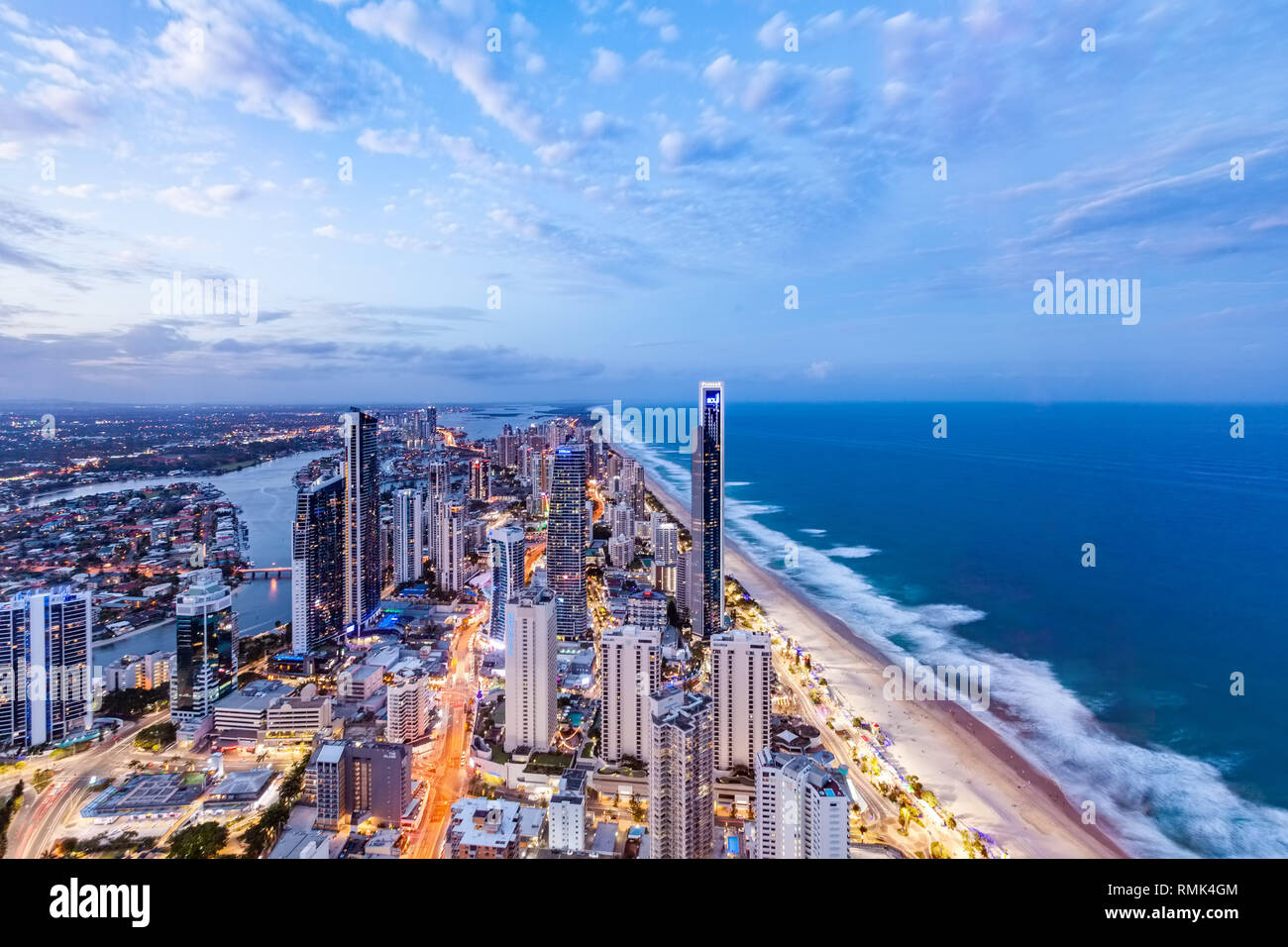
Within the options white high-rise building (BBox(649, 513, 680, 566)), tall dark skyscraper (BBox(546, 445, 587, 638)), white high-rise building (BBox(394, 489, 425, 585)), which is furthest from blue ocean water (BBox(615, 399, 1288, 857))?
white high-rise building (BBox(394, 489, 425, 585))

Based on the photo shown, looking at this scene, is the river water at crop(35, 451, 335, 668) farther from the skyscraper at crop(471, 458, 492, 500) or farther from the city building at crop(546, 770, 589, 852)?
the city building at crop(546, 770, 589, 852)

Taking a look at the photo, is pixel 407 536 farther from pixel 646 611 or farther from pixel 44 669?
pixel 44 669

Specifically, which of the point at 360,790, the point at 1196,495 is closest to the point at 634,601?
the point at 360,790

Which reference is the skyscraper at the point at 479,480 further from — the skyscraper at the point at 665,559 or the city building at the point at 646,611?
the city building at the point at 646,611

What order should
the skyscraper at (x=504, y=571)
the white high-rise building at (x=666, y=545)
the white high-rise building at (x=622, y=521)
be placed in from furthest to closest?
the white high-rise building at (x=622, y=521) → the white high-rise building at (x=666, y=545) → the skyscraper at (x=504, y=571)

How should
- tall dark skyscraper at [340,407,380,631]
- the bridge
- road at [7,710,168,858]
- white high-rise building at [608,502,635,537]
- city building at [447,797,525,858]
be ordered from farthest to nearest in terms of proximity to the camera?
white high-rise building at [608,502,635,537] → the bridge → tall dark skyscraper at [340,407,380,631] → road at [7,710,168,858] → city building at [447,797,525,858]

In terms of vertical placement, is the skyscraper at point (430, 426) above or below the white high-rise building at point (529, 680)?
above

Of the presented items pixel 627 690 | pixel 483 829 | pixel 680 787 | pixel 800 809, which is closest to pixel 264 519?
pixel 627 690

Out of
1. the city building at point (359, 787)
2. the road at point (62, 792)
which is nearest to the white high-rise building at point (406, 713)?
the city building at point (359, 787)
